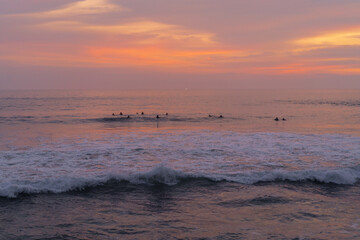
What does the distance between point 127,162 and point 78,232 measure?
8.33 meters

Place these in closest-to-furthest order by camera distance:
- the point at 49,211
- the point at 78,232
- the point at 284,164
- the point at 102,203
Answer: the point at 78,232 → the point at 49,211 → the point at 102,203 → the point at 284,164

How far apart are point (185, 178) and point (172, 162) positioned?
10.4 feet

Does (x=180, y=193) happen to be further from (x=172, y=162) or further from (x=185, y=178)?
(x=172, y=162)

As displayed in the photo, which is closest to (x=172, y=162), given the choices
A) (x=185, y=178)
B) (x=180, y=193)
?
(x=185, y=178)

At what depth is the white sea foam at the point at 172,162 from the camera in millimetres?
13883

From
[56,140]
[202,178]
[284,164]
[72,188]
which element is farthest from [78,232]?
[56,140]

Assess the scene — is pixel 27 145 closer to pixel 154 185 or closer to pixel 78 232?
pixel 154 185

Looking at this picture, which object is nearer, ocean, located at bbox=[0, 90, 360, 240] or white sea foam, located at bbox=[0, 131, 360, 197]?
ocean, located at bbox=[0, 90, 360, 240]

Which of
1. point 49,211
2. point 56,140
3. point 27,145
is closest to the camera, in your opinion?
point 49,211

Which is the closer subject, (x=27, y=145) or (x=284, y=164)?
(x=284, y=164)

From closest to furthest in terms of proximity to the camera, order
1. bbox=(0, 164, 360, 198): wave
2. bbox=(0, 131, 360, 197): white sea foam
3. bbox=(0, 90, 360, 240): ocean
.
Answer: bbox=(0, 90, 360, 240): ocean, bbox=(0, 164, 360, 198): wave, bbox=(0, 131, 360, 197): white sea foam

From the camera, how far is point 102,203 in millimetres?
11375

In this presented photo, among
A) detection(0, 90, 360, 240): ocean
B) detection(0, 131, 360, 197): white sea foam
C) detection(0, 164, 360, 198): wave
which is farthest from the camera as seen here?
detection(0, 131, 360, 197): white sea foam

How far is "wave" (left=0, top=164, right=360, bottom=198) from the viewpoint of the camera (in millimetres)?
12977
